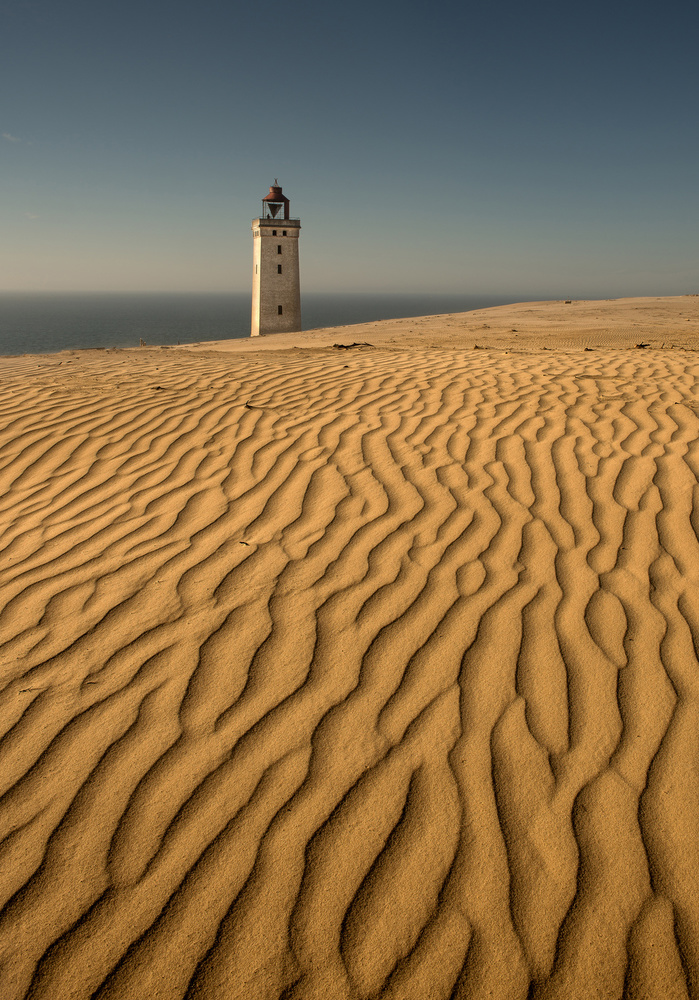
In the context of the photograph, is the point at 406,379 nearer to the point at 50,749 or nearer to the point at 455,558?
the point at 455,558

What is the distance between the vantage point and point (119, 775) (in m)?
1.87

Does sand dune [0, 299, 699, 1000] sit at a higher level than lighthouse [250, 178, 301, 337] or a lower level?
lower

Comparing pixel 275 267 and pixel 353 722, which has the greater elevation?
pixel 275 267

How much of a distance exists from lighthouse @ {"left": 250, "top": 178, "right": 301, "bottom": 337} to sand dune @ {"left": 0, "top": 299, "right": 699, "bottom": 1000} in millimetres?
31957

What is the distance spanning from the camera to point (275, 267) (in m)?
34.5

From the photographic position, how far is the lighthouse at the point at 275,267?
111 ft

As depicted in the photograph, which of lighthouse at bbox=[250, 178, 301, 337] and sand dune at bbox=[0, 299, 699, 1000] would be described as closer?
sand dune at bbox=[0, 299, 699, 1000]

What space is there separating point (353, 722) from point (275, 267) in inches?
1404

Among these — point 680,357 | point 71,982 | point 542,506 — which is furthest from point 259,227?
point 71,982

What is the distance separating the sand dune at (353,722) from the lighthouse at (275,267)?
3196 cm

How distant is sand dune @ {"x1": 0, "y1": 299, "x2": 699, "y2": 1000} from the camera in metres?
1.45

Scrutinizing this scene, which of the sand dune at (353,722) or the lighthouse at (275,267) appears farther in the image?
the lighthouse at (275,267)

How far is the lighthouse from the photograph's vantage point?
33938 mm

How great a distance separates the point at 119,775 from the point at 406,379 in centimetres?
476
